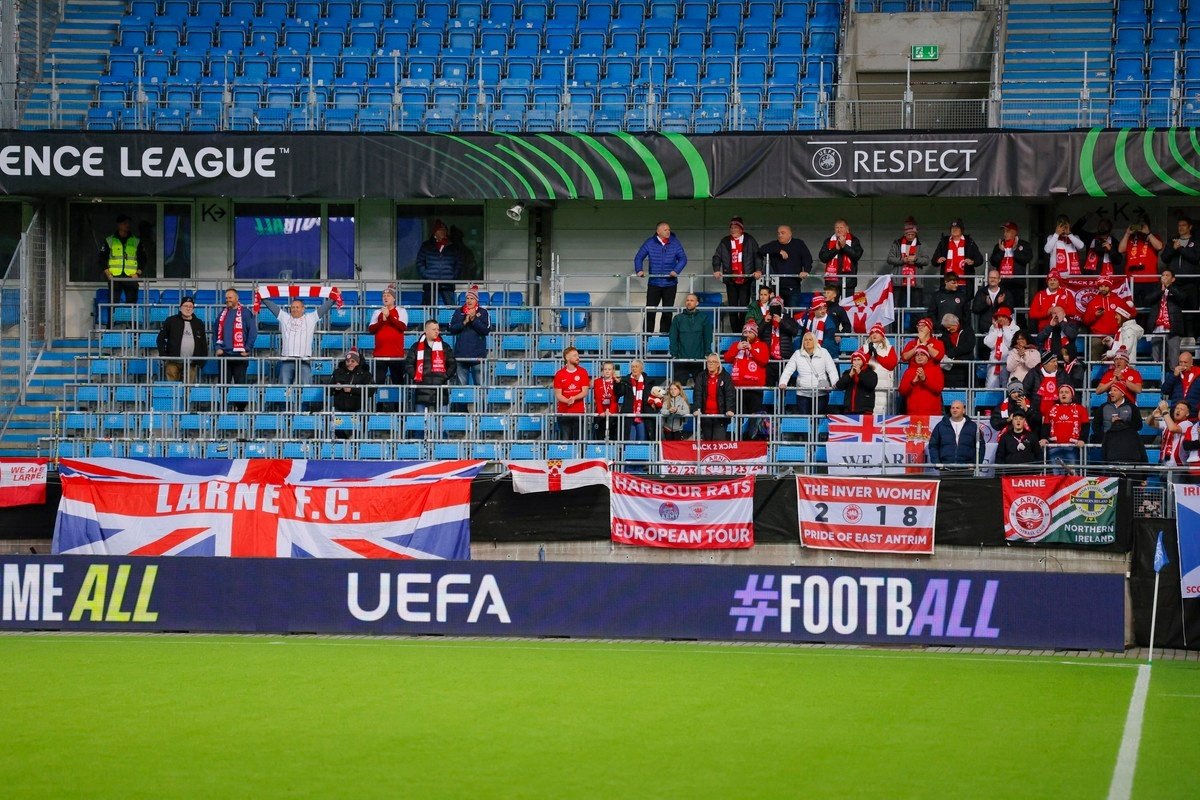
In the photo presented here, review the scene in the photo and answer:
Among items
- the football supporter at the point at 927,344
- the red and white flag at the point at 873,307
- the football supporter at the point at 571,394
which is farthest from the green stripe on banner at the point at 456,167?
the football supporter at the point at 927,344

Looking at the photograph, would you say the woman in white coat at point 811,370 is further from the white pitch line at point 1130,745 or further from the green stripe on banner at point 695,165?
the white pitch line at point 1130,745

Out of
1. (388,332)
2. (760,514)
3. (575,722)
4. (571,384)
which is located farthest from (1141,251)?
(575,722)

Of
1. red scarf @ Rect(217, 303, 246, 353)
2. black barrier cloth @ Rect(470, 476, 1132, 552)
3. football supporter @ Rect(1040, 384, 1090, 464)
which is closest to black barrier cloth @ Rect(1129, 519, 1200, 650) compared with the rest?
black barrier cloth @ Rect(470, 476, 1132, 552)

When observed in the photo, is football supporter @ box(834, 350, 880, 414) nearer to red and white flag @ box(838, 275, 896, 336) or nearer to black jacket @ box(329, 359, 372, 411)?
red and white flag @ box(838, 275, 896, 336)

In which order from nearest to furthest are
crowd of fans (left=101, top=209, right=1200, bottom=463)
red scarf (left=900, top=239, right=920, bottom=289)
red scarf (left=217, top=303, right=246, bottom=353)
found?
crowd of fans (left=101, top=209, right=1200, bottom=463), red scarf (left=217, top=303, right=246, bottom=353), red scarf (left=900, top=239, right=920, bottom=289)

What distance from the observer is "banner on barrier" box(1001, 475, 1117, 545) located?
18062mm

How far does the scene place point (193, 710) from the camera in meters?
13.0

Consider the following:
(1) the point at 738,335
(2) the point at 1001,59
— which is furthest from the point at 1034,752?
(2) the point at 1001,59

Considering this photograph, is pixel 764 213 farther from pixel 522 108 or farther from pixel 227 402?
pixel 227 402

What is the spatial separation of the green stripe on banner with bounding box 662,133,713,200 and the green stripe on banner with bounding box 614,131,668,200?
A: 390mm

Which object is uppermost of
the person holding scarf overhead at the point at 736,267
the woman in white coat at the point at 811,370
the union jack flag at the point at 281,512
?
the person holding scarf overhead at the point at 736,267

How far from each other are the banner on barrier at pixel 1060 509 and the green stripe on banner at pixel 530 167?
30.3 feet

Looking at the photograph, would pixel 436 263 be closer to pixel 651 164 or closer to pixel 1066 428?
pixel 651 164

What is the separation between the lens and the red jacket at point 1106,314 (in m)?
22.6
